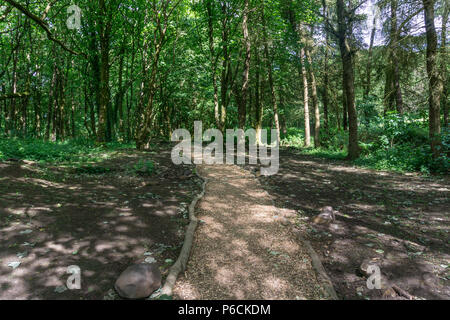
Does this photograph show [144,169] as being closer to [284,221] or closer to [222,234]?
[222,234]

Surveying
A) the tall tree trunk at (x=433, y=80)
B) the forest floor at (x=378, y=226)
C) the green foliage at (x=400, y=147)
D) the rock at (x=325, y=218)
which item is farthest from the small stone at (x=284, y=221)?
the tall tree trunk at (x=433, y=80)

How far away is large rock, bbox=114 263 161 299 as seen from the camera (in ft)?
9.07

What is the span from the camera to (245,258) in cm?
376

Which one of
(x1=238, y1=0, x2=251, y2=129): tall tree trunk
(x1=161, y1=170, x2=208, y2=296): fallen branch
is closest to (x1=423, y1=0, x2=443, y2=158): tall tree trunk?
(x1=238, y1=0, x2=251, y2=129): tall tree trunk

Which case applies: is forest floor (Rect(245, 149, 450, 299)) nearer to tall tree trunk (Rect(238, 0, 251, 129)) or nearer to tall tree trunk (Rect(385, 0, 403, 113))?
tall tree trunk (Rect(385, 0, 403, 113))

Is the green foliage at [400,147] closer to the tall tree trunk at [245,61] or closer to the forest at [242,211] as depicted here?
the forest at [242,211]

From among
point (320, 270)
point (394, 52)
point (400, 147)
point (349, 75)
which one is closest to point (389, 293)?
point (320, 270)

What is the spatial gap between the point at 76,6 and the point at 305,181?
14839 millimetres

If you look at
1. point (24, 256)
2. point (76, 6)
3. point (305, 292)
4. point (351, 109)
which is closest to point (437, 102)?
point (351, 109)

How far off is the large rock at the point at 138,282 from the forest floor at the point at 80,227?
15cm

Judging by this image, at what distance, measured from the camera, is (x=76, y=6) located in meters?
13.4

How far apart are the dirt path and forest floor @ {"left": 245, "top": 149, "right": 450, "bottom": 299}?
16.0 inches

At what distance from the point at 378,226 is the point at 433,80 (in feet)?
24.4

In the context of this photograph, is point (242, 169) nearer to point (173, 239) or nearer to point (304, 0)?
point (173, 239)
